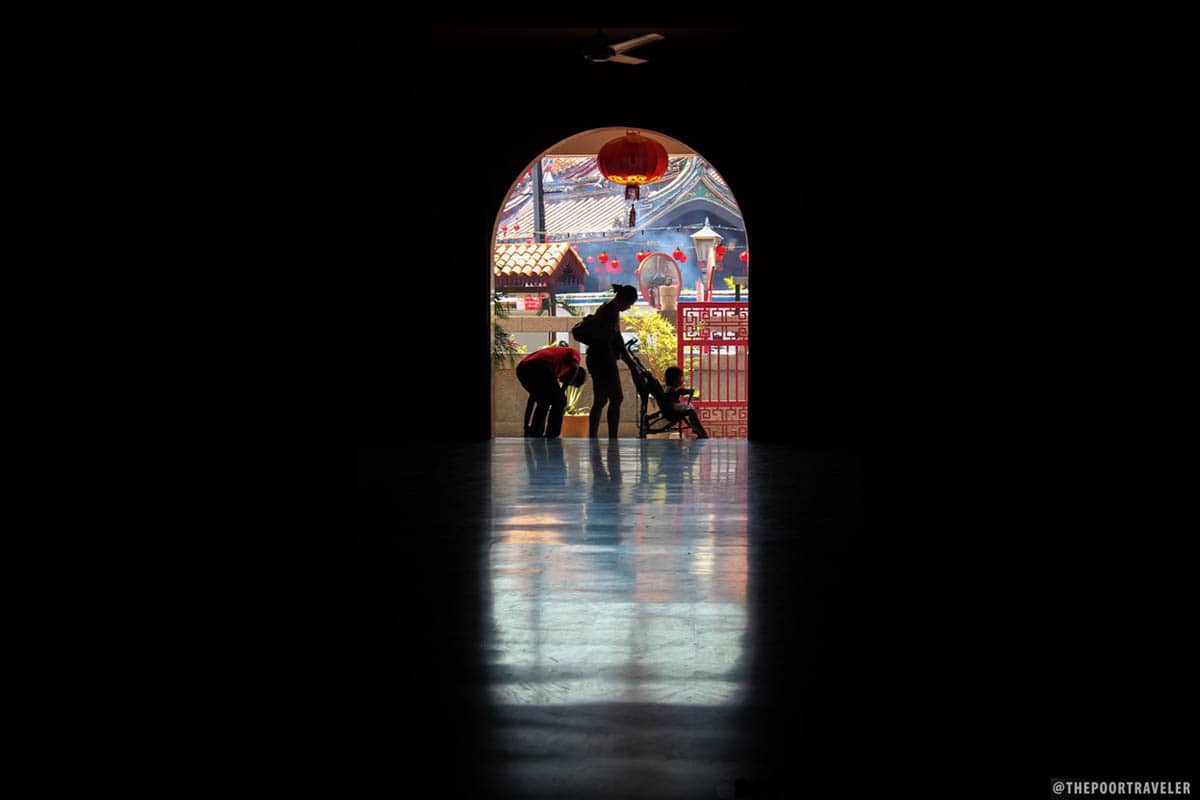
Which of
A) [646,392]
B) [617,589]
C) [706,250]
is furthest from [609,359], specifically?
[706,250]

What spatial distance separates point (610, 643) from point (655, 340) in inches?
352

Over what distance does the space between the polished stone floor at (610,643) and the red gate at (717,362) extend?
5448mm

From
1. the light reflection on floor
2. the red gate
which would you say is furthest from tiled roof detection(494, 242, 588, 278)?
the light reflection on floor

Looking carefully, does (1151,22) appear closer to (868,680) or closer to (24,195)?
(868,680)

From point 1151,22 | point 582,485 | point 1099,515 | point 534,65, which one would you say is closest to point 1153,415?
point 1151,22

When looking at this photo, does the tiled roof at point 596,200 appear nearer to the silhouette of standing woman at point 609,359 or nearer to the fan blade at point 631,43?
the silhouette of standing woman at point 609,359

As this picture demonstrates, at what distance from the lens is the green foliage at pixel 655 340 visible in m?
10.7

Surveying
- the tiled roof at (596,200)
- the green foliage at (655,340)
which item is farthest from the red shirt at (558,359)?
the tiled roof at (596,200)

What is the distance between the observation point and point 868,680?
5.81 ft

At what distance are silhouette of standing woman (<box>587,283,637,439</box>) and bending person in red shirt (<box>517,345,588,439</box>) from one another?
0.18 m

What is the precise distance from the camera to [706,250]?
39.3 feet

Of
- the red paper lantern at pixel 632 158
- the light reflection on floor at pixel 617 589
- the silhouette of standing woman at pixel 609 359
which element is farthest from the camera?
the red paper lantern at pixel 632 158

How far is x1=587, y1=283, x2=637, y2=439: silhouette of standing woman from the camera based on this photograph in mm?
6770

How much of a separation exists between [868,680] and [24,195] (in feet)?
14.1
